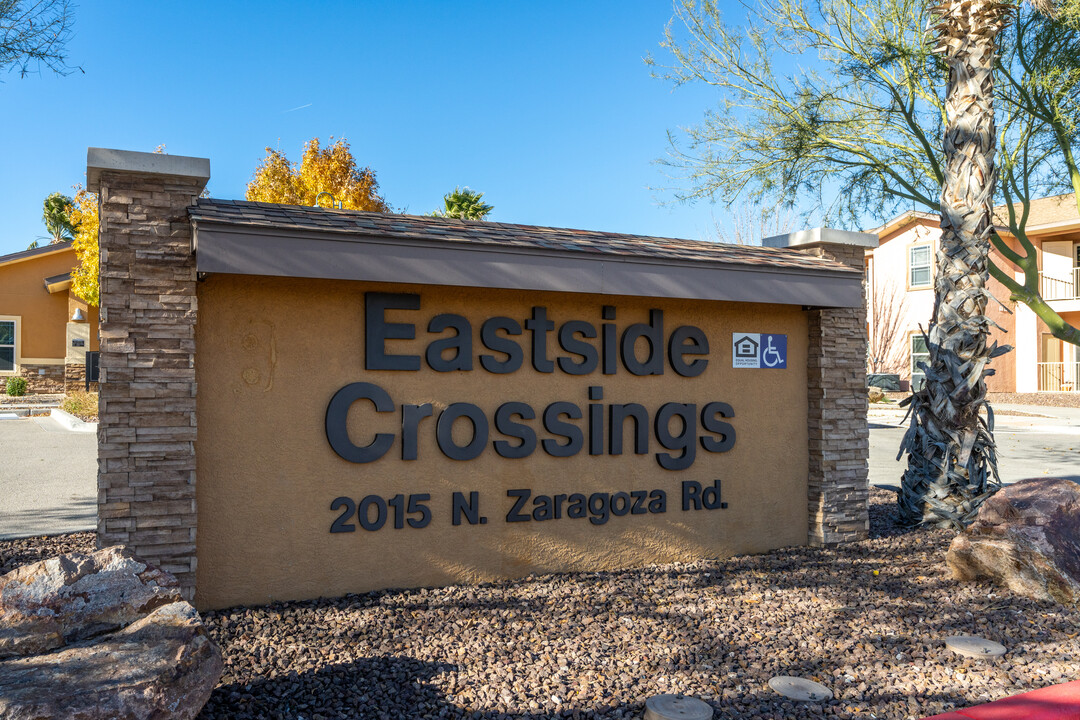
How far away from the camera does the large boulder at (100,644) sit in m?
2.77

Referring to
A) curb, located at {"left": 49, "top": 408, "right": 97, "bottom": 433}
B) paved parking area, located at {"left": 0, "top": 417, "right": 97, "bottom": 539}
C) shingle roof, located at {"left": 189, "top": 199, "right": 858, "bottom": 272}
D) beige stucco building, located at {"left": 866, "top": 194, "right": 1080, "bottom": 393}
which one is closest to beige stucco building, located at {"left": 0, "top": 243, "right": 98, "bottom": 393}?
curb, located at {"left": 49, "top": 408, "right": 97, "bottom": 433}

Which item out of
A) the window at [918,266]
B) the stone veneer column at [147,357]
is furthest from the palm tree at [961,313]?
the window at [918,266]

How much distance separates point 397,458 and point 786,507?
143 inches

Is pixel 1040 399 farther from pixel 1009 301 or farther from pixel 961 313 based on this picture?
pixel 961 313

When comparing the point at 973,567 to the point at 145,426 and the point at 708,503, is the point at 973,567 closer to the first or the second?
the point at 708,503

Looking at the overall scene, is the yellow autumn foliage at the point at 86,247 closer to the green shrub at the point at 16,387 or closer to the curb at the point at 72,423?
the curb at the point at 72,423

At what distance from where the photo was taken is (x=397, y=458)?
5566mm

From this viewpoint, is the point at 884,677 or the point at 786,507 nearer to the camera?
the point at 884,677

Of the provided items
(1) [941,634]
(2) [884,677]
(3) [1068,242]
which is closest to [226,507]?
(2) [884,677]

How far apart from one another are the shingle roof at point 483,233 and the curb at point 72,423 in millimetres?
13986

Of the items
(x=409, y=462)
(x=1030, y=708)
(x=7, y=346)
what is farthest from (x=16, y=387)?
(x=1030, y=708)

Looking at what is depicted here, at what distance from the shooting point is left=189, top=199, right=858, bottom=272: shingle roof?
511 centimetres

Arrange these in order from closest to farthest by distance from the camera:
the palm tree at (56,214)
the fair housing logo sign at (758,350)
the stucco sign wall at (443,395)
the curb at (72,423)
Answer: the stucco sign wall at (443,395), the fair housing logo sign at (758,350), the curb at (72,423), the palm tree at (56,214)

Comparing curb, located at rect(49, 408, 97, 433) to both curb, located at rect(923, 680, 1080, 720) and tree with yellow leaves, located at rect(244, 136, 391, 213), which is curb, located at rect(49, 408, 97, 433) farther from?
curb, located at rect(923, 680, 1080, 720)
